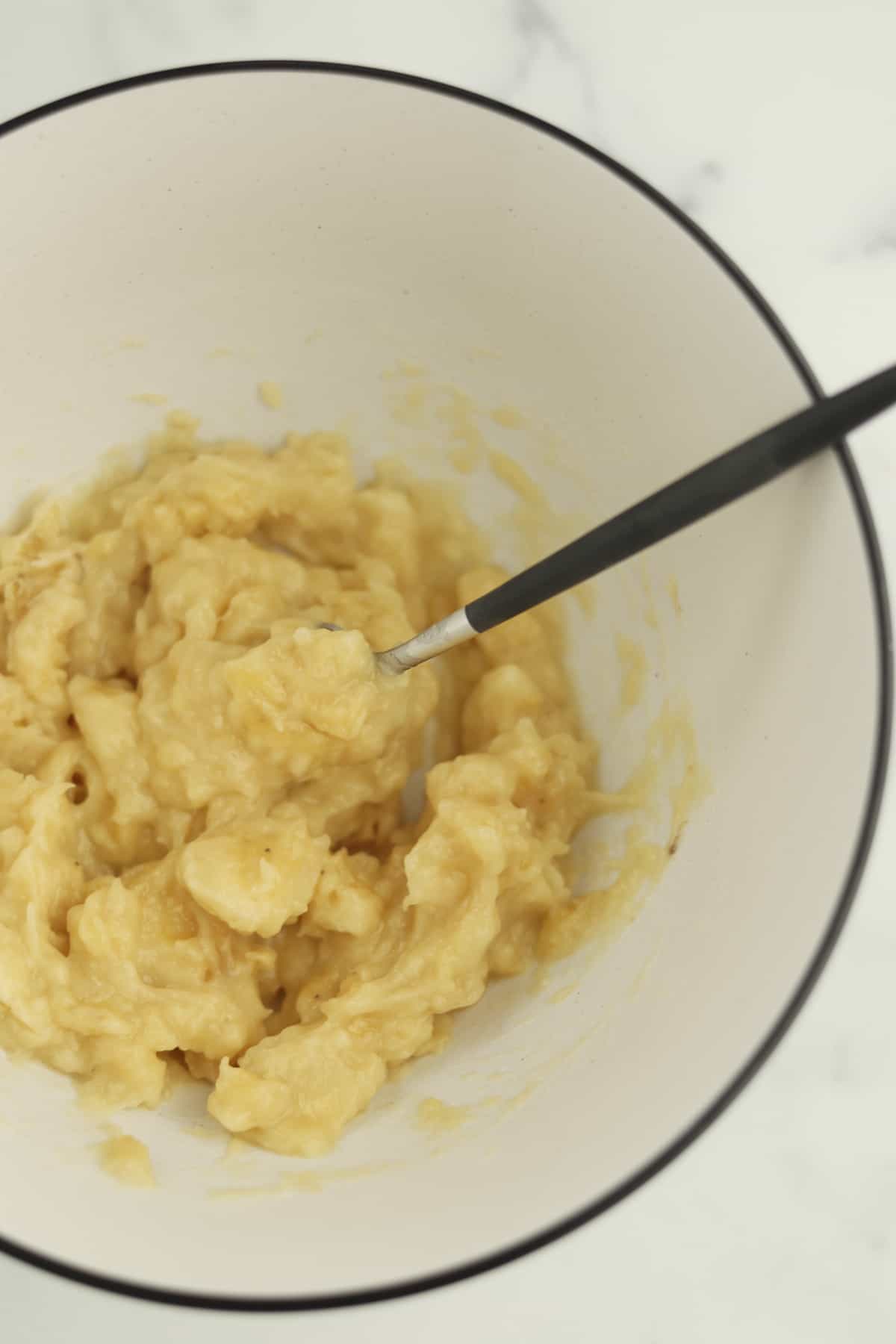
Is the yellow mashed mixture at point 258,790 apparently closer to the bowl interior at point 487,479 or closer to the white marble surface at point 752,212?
the bowl interior at point 487,479

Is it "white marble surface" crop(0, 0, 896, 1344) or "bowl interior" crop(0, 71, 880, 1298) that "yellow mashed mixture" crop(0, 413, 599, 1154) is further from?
"white marble surface" crop(0, 0, 896, 1344)

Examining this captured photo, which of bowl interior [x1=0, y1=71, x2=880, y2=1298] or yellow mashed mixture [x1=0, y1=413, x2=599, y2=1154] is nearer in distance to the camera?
bowl interior [x1=0, y1=71, x2=880, y2=1298]

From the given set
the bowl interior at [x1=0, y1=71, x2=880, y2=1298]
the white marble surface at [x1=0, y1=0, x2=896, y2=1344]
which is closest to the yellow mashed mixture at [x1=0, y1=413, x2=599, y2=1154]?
the bowl interior at [x1=0, y1=71, x2=880, y2=1298]

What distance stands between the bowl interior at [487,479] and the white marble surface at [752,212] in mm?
472

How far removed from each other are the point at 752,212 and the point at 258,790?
1.25 metres

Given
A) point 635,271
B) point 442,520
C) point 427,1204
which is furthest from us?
point 442,520

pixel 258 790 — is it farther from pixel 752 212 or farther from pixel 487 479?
pixel 752 212

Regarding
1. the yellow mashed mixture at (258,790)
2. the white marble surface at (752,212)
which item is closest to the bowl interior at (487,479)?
the yellow mashed mixture at (258,790)

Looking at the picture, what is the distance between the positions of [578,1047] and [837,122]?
156cm

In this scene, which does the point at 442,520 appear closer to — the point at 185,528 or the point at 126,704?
the point at 185,528

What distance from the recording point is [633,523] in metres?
1.37

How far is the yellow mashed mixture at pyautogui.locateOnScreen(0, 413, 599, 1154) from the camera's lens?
1.54 meters

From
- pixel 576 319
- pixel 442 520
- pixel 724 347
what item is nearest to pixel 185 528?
pixel 442 520

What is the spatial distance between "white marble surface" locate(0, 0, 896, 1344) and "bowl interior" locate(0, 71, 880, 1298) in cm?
47
